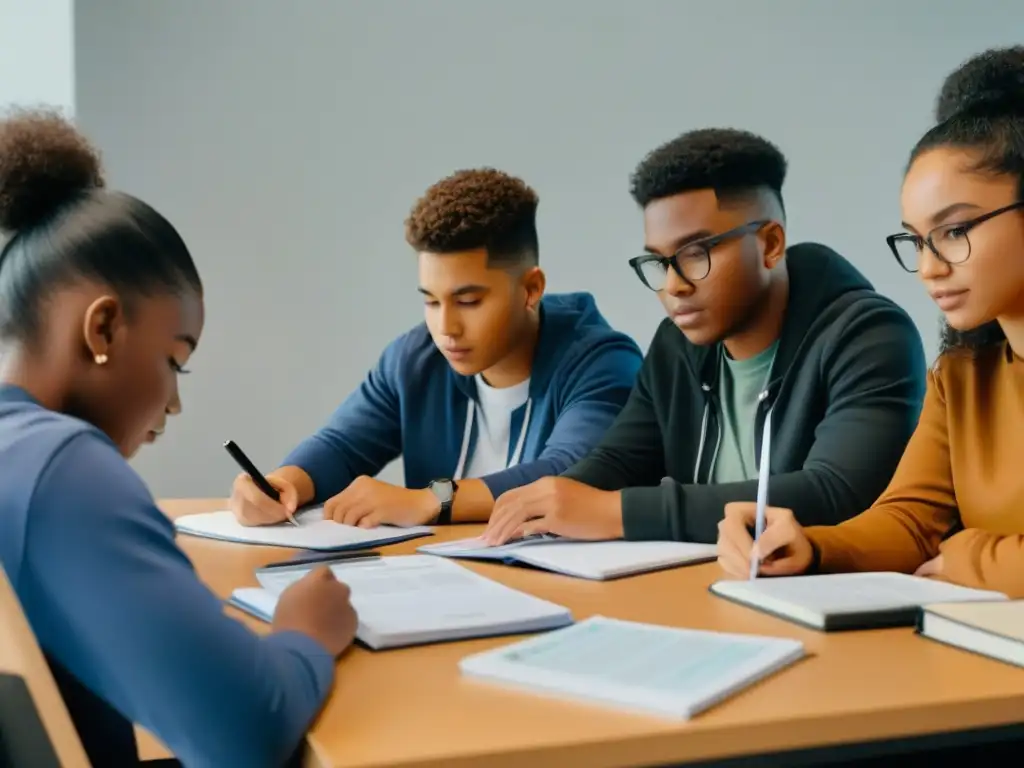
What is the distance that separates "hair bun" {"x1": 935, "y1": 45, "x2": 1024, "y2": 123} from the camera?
3.95 ft

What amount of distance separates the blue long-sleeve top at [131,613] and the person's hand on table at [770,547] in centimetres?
59

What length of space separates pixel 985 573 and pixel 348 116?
220 centimetres

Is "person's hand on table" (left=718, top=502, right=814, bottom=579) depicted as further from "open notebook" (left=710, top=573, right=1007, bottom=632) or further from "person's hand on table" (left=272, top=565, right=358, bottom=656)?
"person's hand on table" (left=272, top=565, right=358, bottom=656)

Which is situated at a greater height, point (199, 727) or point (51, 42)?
point (51, 42)

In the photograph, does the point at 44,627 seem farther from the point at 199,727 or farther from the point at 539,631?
the point at 539,631

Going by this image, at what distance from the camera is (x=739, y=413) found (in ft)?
5.62

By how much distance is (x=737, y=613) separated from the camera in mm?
967

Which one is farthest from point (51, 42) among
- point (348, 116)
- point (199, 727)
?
point (199, 727)

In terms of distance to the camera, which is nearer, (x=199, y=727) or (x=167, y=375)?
(x=199, y=727)

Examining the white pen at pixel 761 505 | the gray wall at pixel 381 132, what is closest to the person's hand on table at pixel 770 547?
the white pen at pixel 761 505

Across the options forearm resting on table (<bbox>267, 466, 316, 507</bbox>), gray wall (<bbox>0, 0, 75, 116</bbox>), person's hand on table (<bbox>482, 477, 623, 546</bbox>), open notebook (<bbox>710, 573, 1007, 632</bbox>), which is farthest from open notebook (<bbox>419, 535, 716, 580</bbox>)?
gray wall (<bbox>0, 0, 75, 116</bbox>)

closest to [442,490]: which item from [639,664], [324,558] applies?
[324,558]

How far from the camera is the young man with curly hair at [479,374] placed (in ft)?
6.11

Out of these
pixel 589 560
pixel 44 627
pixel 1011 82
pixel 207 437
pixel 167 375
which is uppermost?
pixel 1011 82
